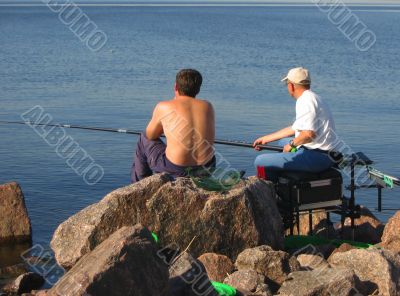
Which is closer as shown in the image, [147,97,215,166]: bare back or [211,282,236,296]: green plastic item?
[211,282,236,296]: green plastic item

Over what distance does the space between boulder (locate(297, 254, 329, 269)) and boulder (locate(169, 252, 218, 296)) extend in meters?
1.20

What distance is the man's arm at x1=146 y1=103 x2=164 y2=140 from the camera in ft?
27.3

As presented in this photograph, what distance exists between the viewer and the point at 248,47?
39.8 m

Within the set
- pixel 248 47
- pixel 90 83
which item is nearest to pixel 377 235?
pixel 90 83

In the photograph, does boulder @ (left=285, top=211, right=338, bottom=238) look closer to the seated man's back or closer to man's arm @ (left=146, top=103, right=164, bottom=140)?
the seated man's back

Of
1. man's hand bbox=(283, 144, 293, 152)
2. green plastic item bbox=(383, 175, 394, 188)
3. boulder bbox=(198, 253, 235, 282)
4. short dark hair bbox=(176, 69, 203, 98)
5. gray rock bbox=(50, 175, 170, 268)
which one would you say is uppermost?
short dark hair bbox=(176, 69, 203, 98)

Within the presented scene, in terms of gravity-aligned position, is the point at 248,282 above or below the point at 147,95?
below

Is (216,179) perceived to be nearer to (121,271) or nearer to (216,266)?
(216,266)

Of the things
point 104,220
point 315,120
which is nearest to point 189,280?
point 104,220

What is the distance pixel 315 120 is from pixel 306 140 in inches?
7.6

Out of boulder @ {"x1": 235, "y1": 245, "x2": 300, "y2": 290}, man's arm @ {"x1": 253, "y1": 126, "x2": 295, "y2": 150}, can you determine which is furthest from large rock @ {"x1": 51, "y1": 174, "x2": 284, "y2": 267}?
man's arm @ {"x1": 253, "y1": 126, "x2": 295, "y2": 150}

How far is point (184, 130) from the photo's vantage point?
323 inches

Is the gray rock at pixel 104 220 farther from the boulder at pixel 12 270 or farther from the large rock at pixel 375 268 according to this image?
the large rock at pixel 375 268

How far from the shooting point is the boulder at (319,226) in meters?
9.36
